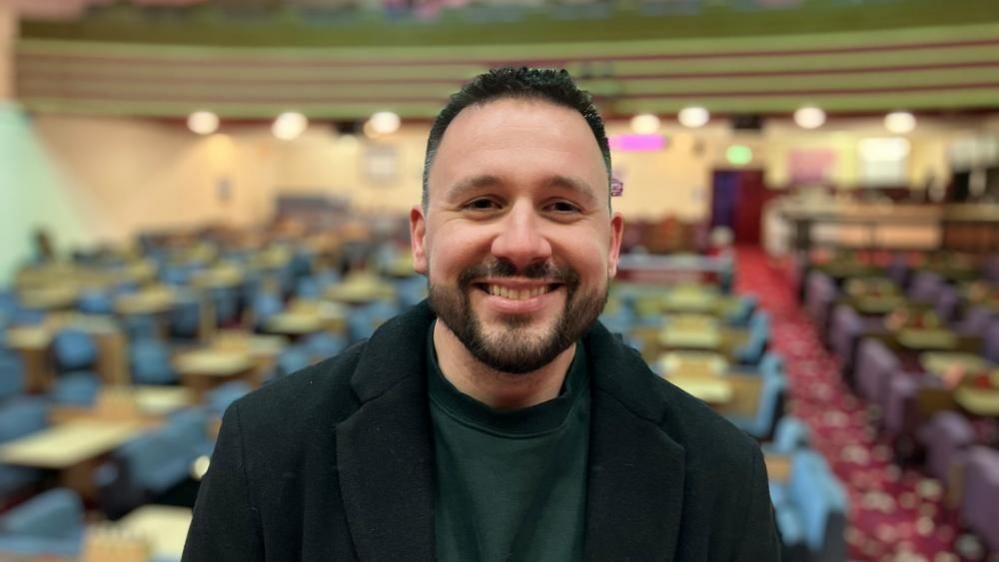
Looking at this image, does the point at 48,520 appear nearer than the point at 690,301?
Yes

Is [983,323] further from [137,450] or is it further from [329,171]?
[329,171]

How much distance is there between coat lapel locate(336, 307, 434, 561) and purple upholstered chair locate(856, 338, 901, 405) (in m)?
7.33

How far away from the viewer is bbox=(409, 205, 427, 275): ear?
1393mm

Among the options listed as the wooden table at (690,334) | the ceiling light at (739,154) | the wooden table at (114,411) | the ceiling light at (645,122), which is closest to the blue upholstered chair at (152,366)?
the wooden table at (114,411)

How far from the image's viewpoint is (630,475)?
1.31 m

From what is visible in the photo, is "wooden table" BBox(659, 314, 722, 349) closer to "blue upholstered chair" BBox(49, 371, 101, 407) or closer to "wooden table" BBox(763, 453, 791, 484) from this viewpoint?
"wooden table" BBox(763, 453, 791, 484)

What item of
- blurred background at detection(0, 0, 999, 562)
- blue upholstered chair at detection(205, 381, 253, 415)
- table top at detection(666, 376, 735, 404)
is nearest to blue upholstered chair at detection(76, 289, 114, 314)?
blurred background at detection(0, 0, 999, 562)

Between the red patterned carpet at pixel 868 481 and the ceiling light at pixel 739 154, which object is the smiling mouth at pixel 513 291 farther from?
the ceiling light at pixel 739 154

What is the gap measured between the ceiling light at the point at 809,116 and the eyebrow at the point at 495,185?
11.9 m

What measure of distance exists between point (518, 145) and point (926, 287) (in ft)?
42.7

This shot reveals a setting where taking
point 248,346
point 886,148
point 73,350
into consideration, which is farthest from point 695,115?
point 886,148

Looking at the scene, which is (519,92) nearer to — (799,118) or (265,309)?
(265,309)

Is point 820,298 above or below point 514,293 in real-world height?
below

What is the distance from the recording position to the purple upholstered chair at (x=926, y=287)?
40.6 feet
